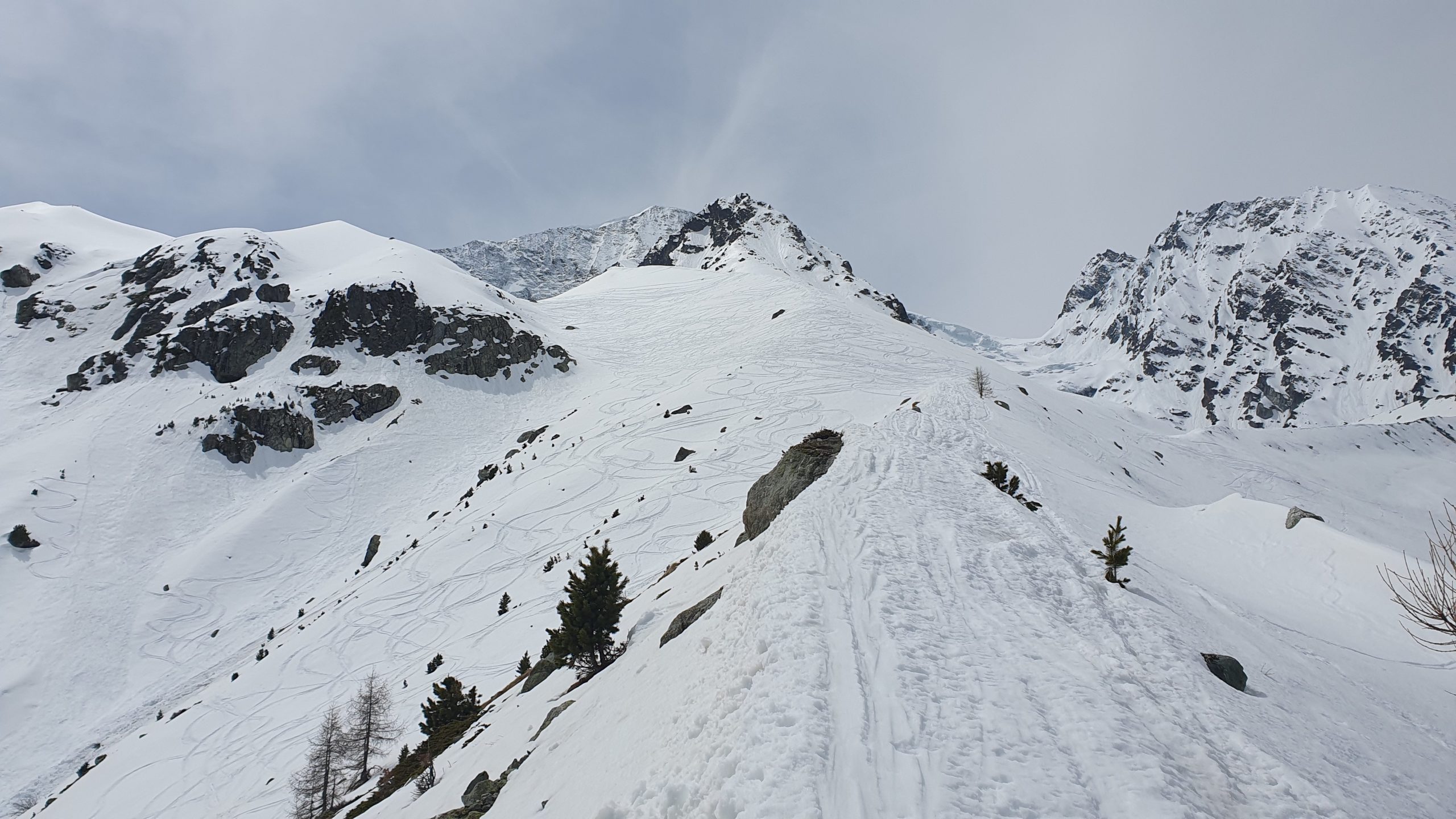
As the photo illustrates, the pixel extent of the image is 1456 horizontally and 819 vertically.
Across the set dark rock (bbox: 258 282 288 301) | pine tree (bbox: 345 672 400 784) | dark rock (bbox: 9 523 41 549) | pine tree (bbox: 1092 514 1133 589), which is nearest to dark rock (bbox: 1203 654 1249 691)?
pine tree (bbox: 1092 514 1133 589)

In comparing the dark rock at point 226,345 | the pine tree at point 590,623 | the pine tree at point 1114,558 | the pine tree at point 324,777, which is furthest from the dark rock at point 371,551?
the pine tree at point 1114,558

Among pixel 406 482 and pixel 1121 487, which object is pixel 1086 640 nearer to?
pixel 1121 487

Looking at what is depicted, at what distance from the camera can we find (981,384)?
41.2m

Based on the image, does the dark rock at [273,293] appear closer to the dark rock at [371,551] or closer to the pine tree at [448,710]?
the dark rock at [371,551]

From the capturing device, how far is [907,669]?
7398 mm

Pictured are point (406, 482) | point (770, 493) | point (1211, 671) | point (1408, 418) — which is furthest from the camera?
point (1408, 418)

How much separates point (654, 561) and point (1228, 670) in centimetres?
2016

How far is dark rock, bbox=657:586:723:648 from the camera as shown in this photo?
38.0ft

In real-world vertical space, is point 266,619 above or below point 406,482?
below

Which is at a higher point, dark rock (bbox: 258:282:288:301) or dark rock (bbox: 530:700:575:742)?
dark rock (bbox: 258:282:288:301)

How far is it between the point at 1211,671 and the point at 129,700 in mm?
50612

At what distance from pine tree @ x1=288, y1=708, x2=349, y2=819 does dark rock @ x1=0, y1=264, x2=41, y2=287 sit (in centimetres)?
9702

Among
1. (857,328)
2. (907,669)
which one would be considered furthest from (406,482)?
(907,669)

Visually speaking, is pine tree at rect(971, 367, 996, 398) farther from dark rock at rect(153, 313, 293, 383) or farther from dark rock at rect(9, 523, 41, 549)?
dark rock at rect(153, 313, 293, 383)
